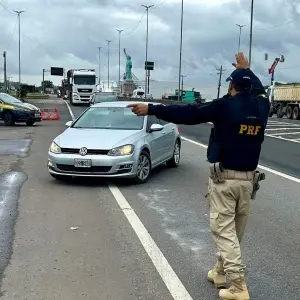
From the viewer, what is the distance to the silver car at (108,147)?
30.2 ft

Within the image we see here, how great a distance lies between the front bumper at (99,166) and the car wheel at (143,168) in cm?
22

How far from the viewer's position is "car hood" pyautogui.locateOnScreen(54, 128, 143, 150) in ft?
30.5

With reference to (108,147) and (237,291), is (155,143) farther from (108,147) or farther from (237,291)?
(237,291)

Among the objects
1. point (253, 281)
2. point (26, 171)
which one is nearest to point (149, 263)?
point (253, 281)

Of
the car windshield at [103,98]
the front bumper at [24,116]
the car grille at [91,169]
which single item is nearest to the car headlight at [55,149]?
the car grille at [91,169]

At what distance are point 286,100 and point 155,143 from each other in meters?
33.5

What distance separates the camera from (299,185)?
10.1m

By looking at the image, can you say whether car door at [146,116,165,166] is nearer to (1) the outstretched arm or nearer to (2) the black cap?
(1) the outstretched arm

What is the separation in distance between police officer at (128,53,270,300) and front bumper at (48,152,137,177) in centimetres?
491

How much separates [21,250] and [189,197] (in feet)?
11.9

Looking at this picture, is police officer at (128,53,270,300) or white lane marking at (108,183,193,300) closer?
police officer at (128,53,270,300)

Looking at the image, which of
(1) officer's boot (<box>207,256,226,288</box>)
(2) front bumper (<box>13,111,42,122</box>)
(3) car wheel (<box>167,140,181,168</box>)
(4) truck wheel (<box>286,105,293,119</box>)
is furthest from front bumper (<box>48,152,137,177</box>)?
(4) truck wheel (<box>286,105,293,119</box>)

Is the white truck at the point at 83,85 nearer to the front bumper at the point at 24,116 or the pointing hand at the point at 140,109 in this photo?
the front bumper at the point at 24,116

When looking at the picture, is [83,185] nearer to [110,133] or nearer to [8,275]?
[110,133]
